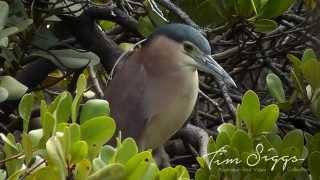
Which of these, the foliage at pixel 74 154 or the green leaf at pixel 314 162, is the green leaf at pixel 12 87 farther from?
the green leaf at pixel 314 162

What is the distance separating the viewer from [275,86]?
1582mm

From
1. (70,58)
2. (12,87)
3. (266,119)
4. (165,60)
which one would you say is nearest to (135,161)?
(266,119)

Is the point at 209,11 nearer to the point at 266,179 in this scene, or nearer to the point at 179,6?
the point at 179,6

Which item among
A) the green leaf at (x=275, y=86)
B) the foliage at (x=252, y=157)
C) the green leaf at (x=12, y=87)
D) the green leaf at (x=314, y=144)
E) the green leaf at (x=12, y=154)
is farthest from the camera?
the green leaf at (x=275, y=86)

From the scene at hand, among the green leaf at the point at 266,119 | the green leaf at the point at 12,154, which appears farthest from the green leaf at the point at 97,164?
the green leaf at the point at 266,119

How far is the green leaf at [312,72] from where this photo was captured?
56.5 inches

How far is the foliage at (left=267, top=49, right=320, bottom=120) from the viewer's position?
144 cm

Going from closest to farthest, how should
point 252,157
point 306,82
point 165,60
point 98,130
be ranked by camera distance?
point 98,130 → point 252,157 → point 306,82 → point 165,60

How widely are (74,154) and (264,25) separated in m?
0.67

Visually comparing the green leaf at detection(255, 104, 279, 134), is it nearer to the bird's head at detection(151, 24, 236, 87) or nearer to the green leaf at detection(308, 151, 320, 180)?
the green leaf at detection(308, 151, 320, 180)

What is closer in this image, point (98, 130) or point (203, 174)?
point (98, 130)

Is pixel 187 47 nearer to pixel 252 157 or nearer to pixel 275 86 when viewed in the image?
pixel 275 86

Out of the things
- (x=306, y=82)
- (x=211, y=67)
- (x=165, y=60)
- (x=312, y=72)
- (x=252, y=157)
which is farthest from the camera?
(x=165, y=60)

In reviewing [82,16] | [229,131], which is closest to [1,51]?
[82,16]
